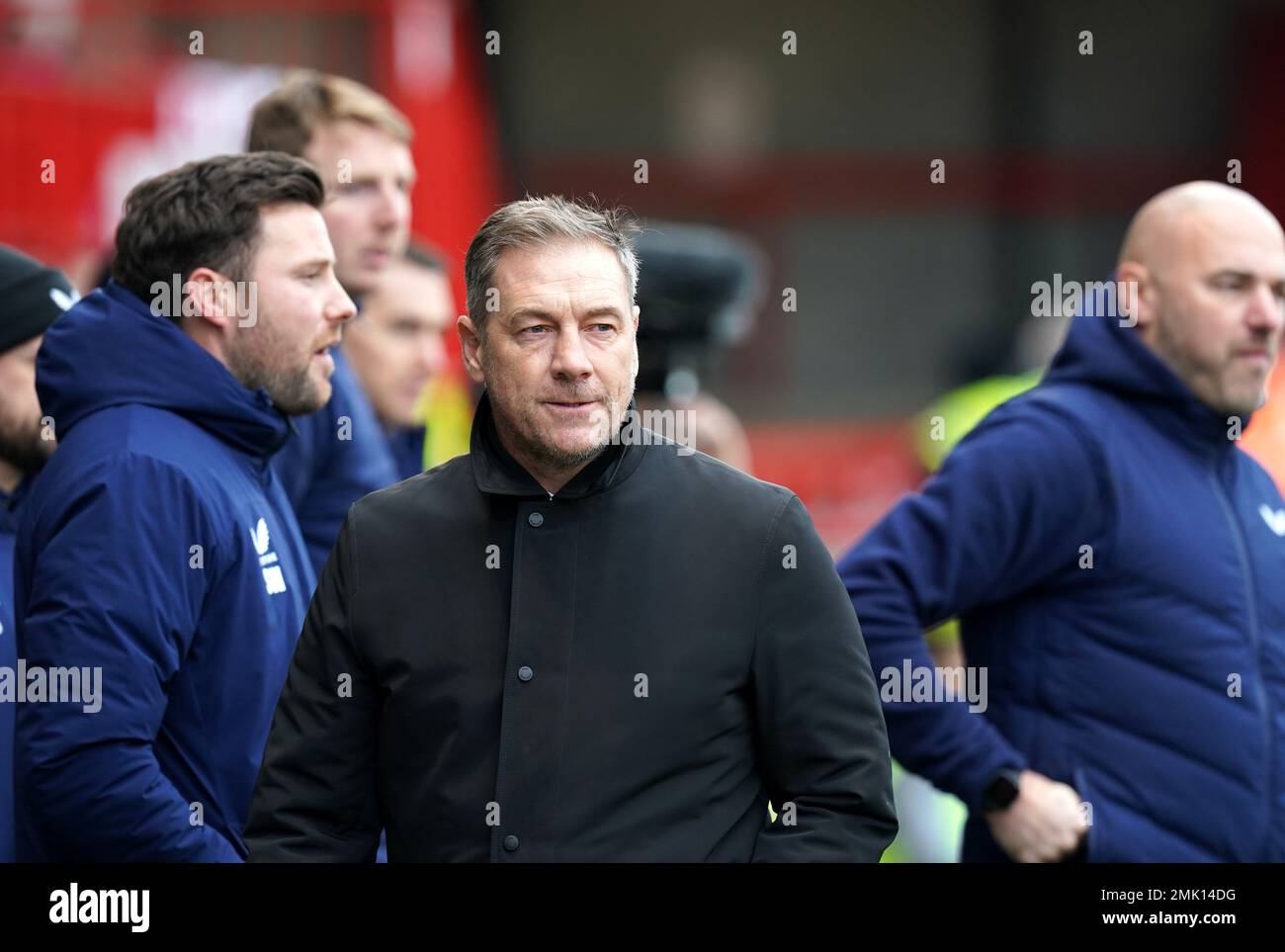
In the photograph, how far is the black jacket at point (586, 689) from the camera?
86.0 inches

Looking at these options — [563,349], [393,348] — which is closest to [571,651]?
[563,349]

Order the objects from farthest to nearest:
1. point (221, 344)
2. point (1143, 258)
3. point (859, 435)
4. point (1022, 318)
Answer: point (1022, 318) → point (859, 435) → point (1143, 258) → point (221, 344)

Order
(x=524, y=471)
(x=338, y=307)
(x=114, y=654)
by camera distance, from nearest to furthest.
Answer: (x=524, y=471) < (x=114, y=654) < (x=338, y=307)

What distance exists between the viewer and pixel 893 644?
121 inches

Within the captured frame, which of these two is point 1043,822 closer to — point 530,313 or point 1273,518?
point 1273,518

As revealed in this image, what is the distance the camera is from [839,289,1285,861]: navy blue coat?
2.98m

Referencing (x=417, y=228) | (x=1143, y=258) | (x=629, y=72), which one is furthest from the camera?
(x=629, y=72)

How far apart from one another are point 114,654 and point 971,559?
58.0 inches

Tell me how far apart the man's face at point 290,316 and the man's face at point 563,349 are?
28.4 inches

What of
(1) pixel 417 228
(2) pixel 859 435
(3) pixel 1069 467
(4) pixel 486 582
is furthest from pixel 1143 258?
(2) pixel 859 435

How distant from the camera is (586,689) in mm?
2205
